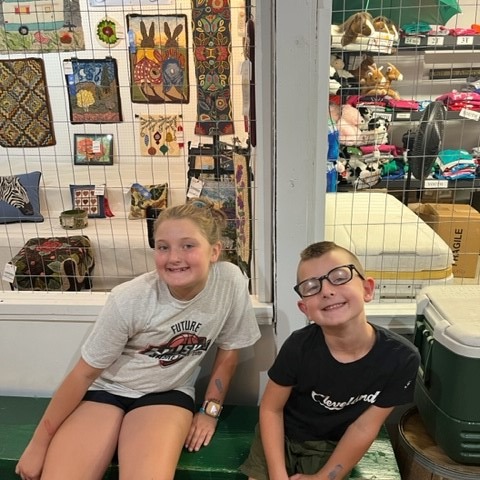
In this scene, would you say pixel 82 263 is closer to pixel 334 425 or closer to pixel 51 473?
pixel 51 473

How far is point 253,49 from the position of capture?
4.46 feet

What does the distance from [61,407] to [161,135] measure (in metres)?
1.56

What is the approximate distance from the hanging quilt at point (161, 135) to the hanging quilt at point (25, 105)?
2.02 feet

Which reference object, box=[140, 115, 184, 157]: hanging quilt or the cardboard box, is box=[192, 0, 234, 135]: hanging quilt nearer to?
box=[140, 115, 184, 157]: hanging quilt

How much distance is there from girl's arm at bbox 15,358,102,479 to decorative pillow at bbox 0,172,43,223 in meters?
1.84

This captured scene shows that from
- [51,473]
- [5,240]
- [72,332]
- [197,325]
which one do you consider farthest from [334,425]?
[5,240]

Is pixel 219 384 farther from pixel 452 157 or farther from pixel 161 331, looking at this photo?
pixel 452 157

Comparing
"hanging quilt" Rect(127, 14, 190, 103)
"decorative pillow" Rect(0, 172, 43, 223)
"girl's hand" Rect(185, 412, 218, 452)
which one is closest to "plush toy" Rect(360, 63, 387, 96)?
"hanging quilt" Rect(127, 14, 190, 103)

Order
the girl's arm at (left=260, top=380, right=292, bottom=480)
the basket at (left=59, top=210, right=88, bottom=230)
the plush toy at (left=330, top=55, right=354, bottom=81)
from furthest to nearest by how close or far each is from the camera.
A: the basket at (left=59, top=210, right=88, bottom=230) < the plush toy at (left=330, top=55, right=354, bottom=81) < the girl's arm at (left=260, top=380, right=292, bottom=480)

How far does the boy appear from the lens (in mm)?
1100

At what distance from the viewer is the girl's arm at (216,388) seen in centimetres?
141

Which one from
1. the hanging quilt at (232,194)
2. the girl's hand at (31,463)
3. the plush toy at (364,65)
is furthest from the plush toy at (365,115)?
the girl's hand at (31,463)

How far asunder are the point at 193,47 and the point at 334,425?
1.40 meters

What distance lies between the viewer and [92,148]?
8.96 feet
